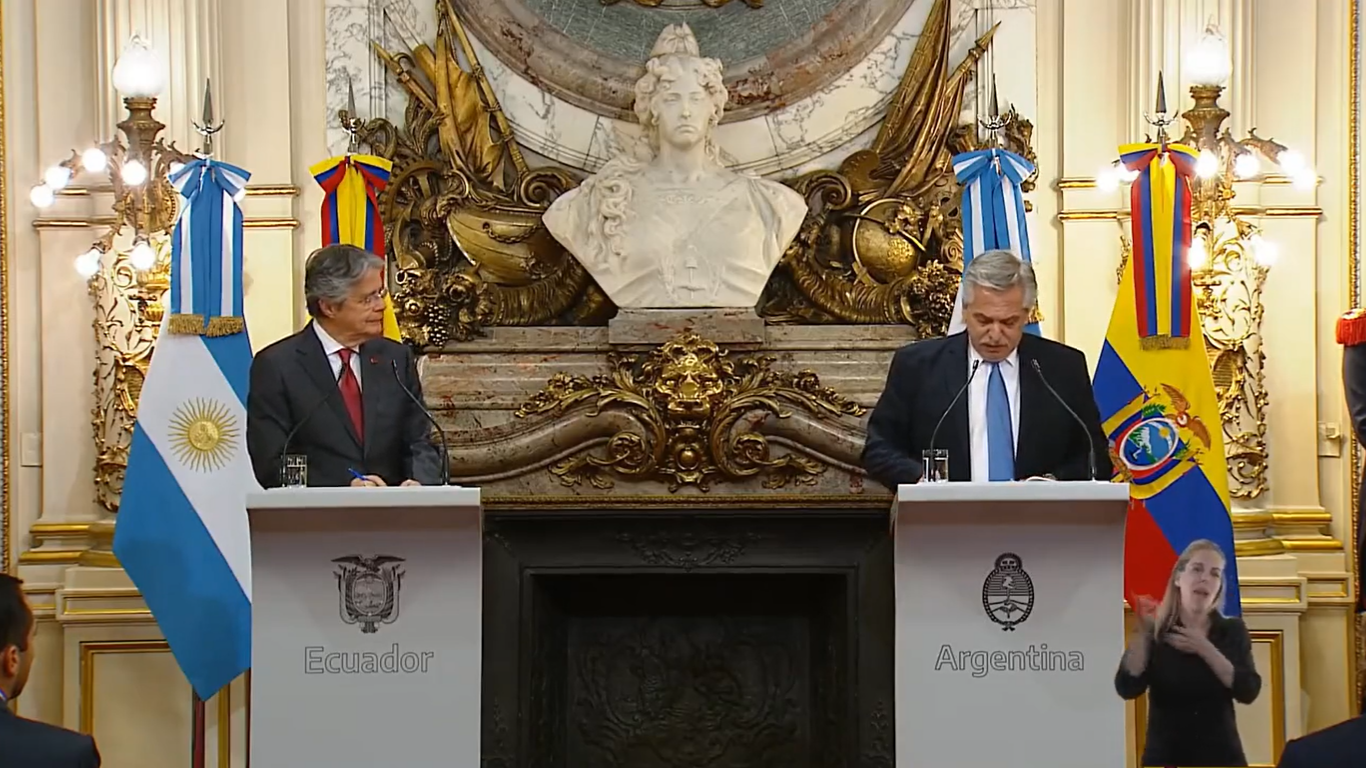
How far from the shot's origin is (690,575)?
5.17 metres

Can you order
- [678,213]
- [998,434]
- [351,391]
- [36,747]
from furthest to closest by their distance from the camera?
[678,213] → [351,391] → [998,434] → [36,747]

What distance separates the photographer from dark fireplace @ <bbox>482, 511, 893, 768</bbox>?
4730 mm

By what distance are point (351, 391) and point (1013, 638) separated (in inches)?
69.1

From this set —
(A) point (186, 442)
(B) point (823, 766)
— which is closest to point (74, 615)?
(A) point (186, 442)

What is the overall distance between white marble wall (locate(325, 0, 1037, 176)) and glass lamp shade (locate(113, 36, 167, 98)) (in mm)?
949

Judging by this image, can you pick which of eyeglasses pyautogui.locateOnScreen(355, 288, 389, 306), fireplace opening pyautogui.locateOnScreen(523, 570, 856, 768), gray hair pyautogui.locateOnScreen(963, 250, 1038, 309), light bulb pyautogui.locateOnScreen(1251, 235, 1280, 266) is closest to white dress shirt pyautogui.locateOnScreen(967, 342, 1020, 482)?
gray hair pyautogui.locateOnScreen(963, 250, 1038, 309)

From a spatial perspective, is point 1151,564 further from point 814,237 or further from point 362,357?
point 362,357

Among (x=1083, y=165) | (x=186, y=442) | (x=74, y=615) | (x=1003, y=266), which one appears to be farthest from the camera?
(x=1083, y=165)

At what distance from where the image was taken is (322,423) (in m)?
4.53

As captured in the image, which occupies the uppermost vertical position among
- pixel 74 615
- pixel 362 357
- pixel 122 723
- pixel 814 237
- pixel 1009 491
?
pixel 814 237

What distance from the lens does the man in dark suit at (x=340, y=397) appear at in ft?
14.8

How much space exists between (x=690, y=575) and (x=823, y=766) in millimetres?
658

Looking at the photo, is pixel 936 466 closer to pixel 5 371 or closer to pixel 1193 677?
pixel 1193 677

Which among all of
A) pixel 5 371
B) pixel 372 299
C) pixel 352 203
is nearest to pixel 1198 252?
pixel 352 203
